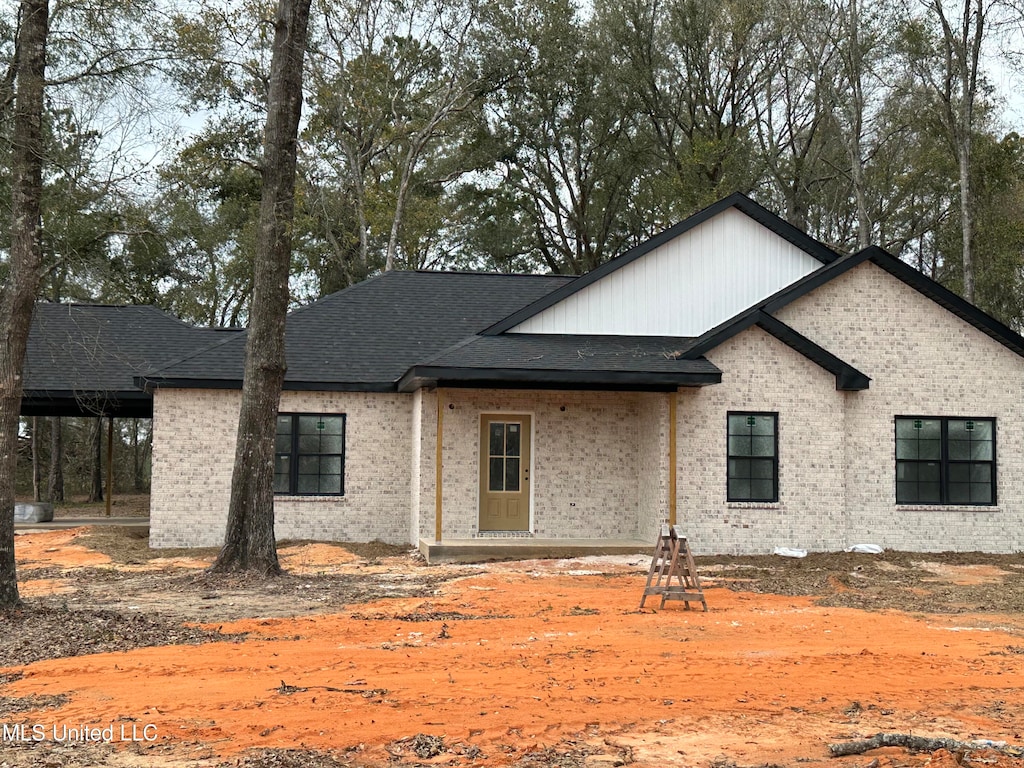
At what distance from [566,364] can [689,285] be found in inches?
135

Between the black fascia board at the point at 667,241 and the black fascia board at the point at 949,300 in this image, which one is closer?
the black fascia board at the point at 949,300

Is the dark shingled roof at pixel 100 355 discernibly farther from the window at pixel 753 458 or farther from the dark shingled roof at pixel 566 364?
the window at pixel 753 458

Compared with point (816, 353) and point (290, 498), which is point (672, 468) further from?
point (290, 498)

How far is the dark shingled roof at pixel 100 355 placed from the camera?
21.8 meters

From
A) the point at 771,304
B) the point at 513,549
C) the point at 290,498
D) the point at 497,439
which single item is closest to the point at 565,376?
the point at 497,439

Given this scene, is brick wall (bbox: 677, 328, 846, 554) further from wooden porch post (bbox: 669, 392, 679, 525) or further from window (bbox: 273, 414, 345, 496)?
window (bbox: 273, 414, 345, 496)

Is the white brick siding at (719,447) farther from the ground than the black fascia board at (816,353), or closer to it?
closer to it

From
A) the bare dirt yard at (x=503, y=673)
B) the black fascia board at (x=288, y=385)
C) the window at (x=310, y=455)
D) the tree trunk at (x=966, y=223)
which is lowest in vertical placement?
the bare dirt yard at (x=503, y=673)

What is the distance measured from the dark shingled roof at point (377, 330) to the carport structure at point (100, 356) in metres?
2.13

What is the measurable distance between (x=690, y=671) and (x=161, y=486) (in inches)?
507

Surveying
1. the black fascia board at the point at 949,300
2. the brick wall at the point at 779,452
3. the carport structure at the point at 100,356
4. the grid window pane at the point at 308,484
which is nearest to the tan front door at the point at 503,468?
the brick wall at the point at 779,452

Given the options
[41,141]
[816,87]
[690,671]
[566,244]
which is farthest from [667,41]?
[690,671]

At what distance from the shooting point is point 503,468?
723 inches

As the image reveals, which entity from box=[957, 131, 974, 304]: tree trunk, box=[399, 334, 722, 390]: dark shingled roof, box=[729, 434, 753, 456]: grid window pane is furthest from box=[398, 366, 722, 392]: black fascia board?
box=[957, 131, 974, 304]: tree trunk
